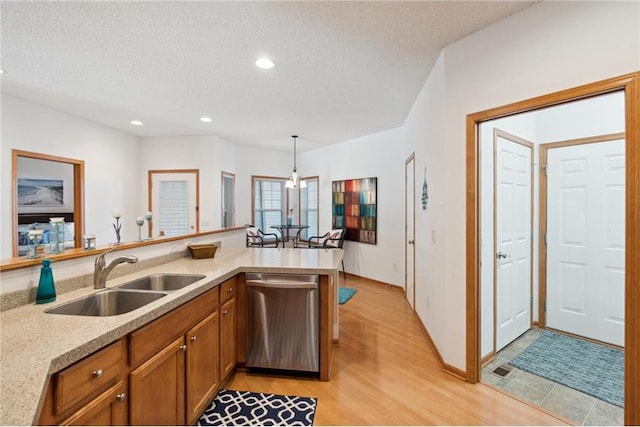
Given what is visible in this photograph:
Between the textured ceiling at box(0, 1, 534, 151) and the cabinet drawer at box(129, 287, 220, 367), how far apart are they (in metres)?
1.89

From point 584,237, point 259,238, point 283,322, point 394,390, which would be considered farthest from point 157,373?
point 259,238

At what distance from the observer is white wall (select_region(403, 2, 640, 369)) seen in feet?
5.33

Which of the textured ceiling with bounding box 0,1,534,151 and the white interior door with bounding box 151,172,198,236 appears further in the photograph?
the white interior door with bounding box 151,172,198,236

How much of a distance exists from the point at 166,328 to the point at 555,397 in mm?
2652

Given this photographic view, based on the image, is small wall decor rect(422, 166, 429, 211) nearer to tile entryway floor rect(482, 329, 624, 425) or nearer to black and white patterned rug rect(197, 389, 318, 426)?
tile entryway floor rect(482, 329, 624, 425)

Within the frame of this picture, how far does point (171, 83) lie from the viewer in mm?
3102

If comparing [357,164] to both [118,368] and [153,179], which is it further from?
[118,368]

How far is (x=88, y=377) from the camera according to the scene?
1.12 metres

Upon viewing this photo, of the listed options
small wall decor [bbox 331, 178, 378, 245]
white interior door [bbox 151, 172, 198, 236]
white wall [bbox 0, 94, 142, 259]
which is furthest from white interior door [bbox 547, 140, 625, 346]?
white wall [bbox 0, 94, 142, 259]

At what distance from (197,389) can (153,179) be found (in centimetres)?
466

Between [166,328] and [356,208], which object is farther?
[356,208]

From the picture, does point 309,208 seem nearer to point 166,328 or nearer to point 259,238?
point 259,238

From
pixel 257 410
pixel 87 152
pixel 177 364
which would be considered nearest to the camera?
pixel 177 364

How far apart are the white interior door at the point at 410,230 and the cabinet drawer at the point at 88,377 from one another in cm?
331
